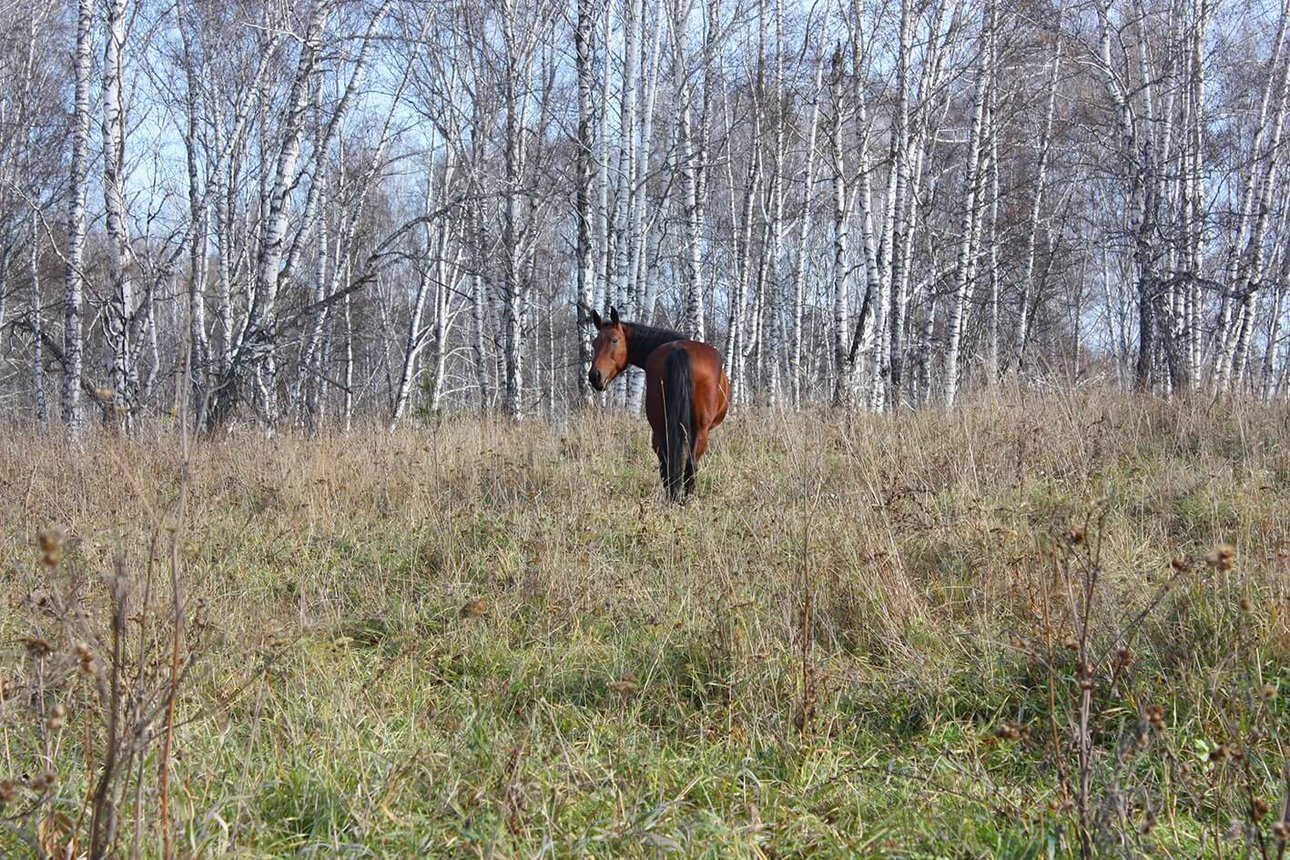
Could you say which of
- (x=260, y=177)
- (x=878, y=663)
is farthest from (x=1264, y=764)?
(x=260, y=177)

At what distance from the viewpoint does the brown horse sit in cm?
602

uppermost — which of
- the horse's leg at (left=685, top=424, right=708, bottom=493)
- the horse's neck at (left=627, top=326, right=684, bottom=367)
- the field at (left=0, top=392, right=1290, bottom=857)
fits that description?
the horse's neck at (left=627, top=326, right=684, bottom=367)

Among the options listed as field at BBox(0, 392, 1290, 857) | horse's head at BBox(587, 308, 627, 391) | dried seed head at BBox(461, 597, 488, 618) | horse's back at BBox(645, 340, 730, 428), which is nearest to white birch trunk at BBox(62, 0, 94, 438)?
field at BBox(0, 392, 1290, 857)

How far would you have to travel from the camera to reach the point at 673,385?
19.9 ft

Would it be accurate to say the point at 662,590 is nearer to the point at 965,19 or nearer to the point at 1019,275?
the point at 965,19

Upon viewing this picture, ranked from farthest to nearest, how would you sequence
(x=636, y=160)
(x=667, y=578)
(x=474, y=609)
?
(x=636, y=160)
(x=667, y=578)
(x=474, y=609)

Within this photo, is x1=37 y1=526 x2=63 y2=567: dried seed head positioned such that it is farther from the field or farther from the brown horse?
the brown horse

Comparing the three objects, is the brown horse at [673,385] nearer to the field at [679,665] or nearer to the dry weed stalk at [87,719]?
the field at [679,665]

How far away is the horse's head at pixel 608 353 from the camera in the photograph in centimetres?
687

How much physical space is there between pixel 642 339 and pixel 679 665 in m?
4.40

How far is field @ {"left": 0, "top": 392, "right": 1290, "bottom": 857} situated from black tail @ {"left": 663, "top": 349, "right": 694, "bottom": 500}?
0.38m

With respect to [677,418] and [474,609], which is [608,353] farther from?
[474,609]

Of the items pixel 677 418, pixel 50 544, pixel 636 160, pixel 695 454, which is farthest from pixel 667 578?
pixel 636 160

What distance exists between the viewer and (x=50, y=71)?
54.5 feet
